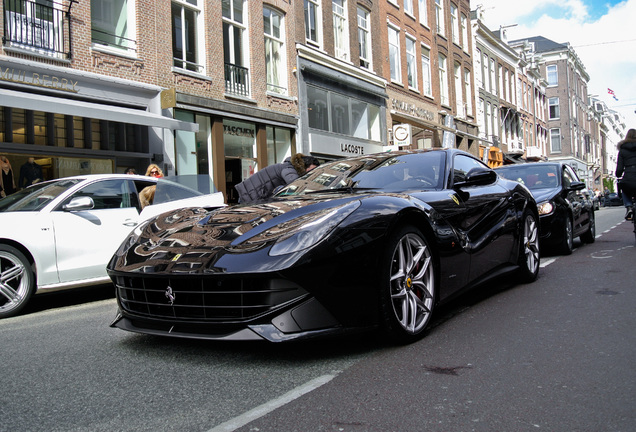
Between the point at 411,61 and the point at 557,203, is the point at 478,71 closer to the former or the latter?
the point at 411,61

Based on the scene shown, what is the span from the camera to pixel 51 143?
1217cm

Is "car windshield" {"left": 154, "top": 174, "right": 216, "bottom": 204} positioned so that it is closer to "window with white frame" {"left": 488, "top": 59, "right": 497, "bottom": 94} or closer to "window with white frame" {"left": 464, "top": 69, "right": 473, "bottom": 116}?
"window with white frame" {"left": 464, "top": 69, "right": 473, "bottom": 116}

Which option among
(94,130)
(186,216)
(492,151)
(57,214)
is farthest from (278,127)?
(492,151)

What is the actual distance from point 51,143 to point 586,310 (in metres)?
11.2

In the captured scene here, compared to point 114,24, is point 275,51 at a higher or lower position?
higher

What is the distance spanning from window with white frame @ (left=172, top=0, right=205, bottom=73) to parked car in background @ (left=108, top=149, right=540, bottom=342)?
38.6 feet

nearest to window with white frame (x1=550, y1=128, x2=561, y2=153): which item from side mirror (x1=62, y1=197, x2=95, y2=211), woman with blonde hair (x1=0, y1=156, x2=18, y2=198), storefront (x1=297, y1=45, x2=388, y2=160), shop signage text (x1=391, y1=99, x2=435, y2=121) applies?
shop signage text (x1=391, y1=99, x2=435, y2=121)

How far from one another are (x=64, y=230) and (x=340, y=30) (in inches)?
724

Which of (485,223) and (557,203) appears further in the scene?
(557,203)

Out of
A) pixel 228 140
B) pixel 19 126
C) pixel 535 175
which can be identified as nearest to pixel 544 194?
pixel 535 175

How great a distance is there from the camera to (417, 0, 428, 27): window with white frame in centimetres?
2977

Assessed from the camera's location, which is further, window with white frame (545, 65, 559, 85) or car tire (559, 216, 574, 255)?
window with white frame (545, 65, 559, 85)

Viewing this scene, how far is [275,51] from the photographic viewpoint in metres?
18.7

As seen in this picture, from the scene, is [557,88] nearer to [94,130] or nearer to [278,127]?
[278,127]
